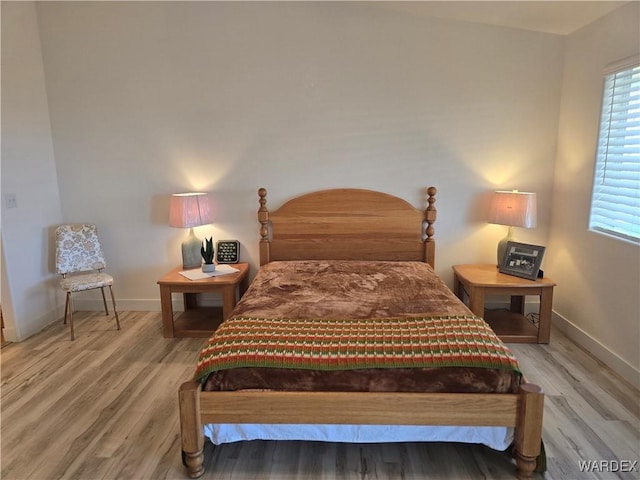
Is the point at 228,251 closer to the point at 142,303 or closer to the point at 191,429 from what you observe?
the point at 142,303

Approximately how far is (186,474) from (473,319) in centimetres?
158

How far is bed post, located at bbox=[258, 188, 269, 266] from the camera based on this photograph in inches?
140

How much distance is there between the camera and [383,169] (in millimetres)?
3580

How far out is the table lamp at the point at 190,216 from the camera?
3.35m

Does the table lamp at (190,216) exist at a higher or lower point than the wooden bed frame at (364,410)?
higher

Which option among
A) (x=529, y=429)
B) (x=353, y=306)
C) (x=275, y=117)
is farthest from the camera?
→ (x=275, y=117)

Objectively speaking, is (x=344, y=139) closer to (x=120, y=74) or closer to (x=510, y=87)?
(x=510, y=87)

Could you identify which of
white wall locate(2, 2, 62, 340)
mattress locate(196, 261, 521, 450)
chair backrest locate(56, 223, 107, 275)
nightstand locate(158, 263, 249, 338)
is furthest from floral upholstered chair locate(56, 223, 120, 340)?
mattress locate(196, 261, 521, 450)

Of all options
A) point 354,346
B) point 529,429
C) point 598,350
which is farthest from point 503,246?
A: point 354,346

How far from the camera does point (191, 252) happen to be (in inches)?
140

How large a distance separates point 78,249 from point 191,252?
96cm

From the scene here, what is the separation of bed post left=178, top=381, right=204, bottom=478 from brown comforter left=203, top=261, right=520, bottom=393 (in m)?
0.08

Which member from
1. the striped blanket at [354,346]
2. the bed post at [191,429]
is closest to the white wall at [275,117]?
the striped blanket at [354,346]

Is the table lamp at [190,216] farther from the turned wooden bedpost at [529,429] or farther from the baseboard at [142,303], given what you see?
the turned wooden bedpost at [529,429]
